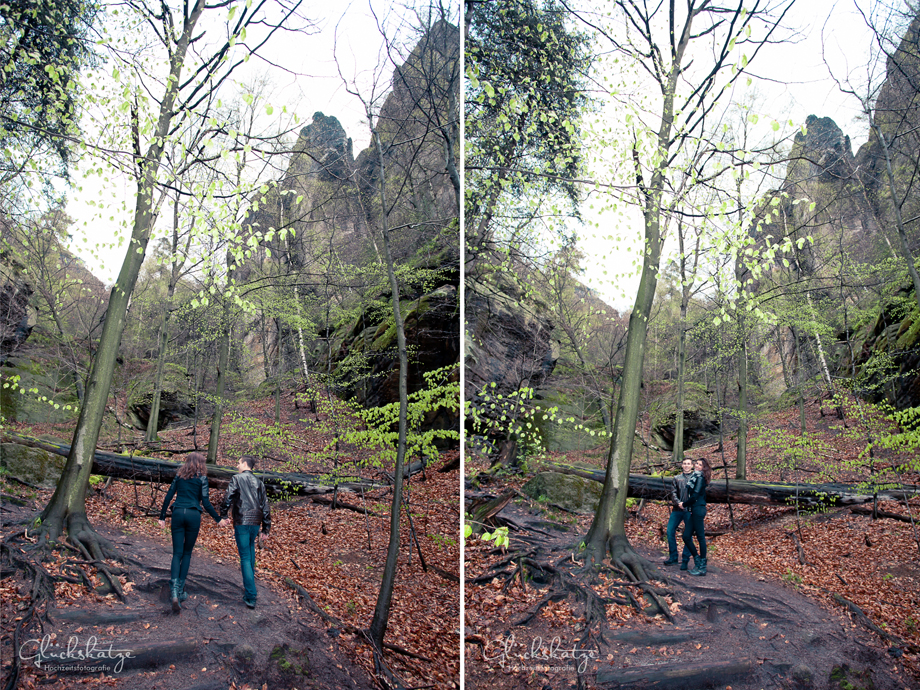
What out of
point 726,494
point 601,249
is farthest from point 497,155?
point 726,494

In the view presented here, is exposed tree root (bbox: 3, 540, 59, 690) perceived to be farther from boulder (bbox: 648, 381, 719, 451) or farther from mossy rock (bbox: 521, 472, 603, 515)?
boulder (bbox: 648, 381, 719, 451)

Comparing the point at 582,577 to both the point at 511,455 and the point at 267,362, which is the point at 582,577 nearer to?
the point at 511,455

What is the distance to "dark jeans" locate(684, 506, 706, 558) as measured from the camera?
255 cm

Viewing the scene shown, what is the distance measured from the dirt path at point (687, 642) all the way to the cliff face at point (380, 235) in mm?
1201

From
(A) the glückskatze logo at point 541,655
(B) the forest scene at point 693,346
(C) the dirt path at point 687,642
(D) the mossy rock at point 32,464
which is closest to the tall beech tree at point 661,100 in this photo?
(B) the forest scene at point 693,346

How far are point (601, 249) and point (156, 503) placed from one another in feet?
Result: 8.89

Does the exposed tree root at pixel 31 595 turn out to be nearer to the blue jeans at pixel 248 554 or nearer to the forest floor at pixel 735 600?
the blue jeans at pixel 248 554

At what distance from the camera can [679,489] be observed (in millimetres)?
2658

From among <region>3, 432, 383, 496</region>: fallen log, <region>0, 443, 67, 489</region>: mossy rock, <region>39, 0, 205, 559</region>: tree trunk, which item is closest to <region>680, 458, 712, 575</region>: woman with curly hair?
<region>3, 432, 383, 496</region>: fallen log

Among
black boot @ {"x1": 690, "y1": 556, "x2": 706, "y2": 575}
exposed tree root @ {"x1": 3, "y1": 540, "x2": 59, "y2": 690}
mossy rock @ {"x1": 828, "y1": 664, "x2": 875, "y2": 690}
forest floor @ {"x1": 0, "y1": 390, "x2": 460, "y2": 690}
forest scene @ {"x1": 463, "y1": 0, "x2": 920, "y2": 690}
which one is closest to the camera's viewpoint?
exposed tree root @ {"x1": 3, "y1": 540, "x2": 59, "y2": 690}

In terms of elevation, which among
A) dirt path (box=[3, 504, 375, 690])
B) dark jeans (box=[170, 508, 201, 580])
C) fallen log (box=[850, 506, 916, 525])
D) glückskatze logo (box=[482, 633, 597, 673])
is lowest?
glückskatze logo (box=[482, 633, 597, 673])

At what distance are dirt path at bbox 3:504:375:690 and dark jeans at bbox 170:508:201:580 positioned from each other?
3 cm

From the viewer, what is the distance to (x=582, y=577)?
2.58 meters

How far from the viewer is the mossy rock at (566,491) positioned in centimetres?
274
